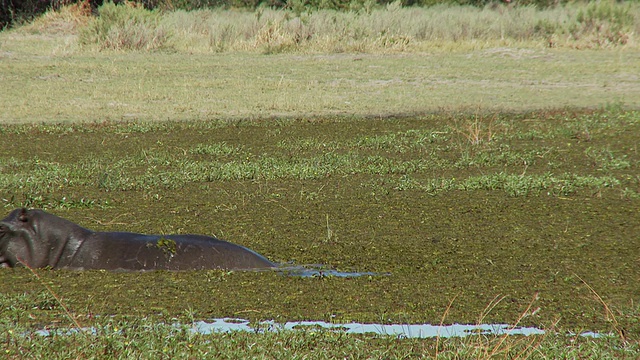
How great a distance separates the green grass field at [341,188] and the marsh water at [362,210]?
29mm

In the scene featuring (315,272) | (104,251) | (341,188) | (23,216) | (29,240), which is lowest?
(341,188)

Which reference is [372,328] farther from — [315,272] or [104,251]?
[104,251]

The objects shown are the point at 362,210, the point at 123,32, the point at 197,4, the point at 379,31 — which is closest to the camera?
the point at 362,210

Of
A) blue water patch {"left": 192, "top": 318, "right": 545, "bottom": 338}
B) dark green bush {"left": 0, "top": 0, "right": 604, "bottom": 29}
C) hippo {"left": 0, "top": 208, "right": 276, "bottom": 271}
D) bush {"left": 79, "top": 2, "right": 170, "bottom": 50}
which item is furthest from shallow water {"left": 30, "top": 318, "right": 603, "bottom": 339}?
dark green bush {"left": 0, "top": 0, "right": 604, "bottom": 29}

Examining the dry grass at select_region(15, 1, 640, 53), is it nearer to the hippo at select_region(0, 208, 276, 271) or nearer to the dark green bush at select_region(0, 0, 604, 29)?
the dark green bush at select_region(0, 0, 604, 29)

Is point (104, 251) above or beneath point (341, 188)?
above

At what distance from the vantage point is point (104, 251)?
255 inches

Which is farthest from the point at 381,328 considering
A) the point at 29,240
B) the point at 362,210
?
the point at 362,210

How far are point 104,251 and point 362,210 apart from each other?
9.12 feet

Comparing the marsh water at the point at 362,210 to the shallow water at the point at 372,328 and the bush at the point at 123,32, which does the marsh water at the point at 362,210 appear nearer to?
the shallow water at the point at 372,328

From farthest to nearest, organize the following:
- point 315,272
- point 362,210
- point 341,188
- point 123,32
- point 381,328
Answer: point 123,32, point 341,188, point 362,210, point 315,272, point 381,328

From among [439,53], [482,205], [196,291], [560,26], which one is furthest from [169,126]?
[560,26]

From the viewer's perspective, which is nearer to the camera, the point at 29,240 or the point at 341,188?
the point at 29,240

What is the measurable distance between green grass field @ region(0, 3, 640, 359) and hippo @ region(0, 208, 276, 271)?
15 centimetres
